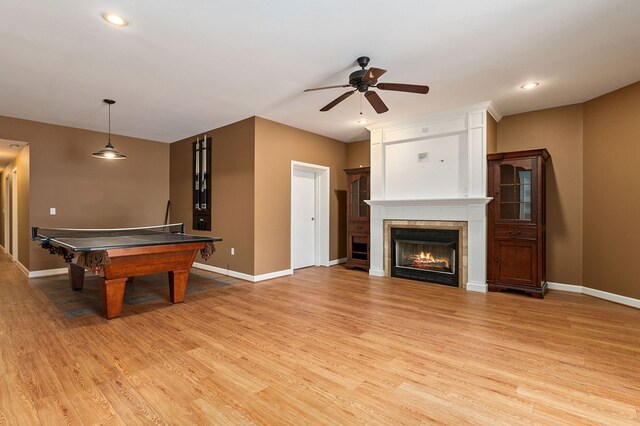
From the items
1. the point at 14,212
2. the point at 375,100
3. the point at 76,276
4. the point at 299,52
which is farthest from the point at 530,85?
the point at 14,212

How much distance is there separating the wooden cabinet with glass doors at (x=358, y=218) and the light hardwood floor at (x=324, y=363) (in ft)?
6.84

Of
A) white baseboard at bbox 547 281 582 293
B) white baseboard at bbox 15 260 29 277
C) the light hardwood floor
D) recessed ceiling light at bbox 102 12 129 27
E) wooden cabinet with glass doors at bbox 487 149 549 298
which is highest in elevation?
recessed ceiling light at bbox 102 12 129 27

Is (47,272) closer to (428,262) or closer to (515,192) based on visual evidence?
(428,262)

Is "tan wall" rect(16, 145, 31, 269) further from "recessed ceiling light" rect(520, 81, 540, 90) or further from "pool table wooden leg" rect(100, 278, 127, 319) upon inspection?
"recessed ceiling light" rect(520, 81, 540, 90)

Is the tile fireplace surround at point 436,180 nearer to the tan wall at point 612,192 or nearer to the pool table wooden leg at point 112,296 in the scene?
the tan wall at point 612,192

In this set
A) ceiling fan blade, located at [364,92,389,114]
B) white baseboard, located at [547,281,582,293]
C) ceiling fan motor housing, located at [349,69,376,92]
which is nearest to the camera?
ceiling fan motor housing, located at [349,69,376,92]

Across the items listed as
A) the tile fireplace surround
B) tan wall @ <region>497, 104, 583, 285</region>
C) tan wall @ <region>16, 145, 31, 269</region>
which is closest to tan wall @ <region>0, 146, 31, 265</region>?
tan wall @ <region>16, 145, 31, 269</region>

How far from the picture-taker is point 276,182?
5.34 m

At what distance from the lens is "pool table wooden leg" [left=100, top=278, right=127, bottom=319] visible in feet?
10.8

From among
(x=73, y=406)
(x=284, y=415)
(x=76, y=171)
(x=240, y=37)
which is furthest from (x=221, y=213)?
(x=284, y=415)

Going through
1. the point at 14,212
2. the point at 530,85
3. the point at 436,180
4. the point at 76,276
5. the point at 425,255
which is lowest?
the point at 76,276

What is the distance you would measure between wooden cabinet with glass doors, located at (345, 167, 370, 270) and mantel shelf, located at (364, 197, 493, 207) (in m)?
0.49

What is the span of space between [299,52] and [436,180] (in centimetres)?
301

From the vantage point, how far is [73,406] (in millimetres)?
1840
